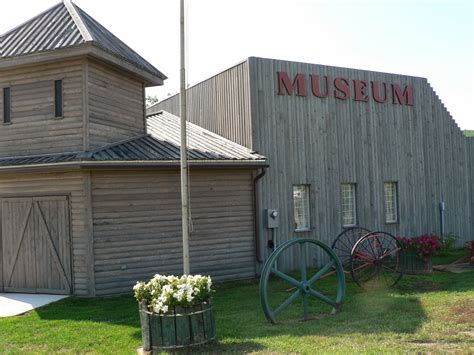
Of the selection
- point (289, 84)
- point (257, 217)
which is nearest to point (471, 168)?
point (289, 84)

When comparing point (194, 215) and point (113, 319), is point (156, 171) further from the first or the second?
point (113, 319)

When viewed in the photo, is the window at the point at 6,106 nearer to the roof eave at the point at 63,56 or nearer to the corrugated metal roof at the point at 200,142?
the roof eave at the point at 63,56

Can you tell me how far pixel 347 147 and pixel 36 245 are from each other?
32.3 ft

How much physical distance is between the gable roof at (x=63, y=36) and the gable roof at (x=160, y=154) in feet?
6.56

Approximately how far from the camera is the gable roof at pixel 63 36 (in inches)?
491

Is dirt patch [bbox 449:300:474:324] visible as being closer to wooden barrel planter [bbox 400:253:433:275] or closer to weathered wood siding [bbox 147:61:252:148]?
wooden barrel planter [bbox 400:253:433:275]

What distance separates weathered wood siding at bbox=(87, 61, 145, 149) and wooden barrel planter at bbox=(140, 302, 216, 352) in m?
6.09

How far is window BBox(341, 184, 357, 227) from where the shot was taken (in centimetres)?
1678

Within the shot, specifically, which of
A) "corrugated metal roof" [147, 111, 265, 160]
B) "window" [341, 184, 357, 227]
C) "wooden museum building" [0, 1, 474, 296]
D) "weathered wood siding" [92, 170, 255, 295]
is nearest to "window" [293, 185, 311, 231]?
"wooden museum building" [0, 1, 474, 296]

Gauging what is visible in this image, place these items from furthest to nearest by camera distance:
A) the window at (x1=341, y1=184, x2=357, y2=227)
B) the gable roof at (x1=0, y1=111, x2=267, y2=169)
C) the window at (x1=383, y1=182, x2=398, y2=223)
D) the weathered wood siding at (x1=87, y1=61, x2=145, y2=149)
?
1. the window at (x1=383, y1=182, x2=398, y2=223)
2. the window at (x1=341, y1=184, x2=357, y2=227)
3. the weathered wood siding at (x1=87, y1=61, x2=145, y2=149)
4. the gable roof at (x1=0, y1=111, x2=267, y2=169)

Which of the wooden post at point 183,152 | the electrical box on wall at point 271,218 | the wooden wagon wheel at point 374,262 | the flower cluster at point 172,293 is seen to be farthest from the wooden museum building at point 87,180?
the flower cluster at point 172,293

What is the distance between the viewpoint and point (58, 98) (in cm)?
1272

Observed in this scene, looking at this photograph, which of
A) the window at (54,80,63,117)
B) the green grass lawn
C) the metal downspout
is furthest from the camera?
the metal downspout

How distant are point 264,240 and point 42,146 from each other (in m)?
6.44
